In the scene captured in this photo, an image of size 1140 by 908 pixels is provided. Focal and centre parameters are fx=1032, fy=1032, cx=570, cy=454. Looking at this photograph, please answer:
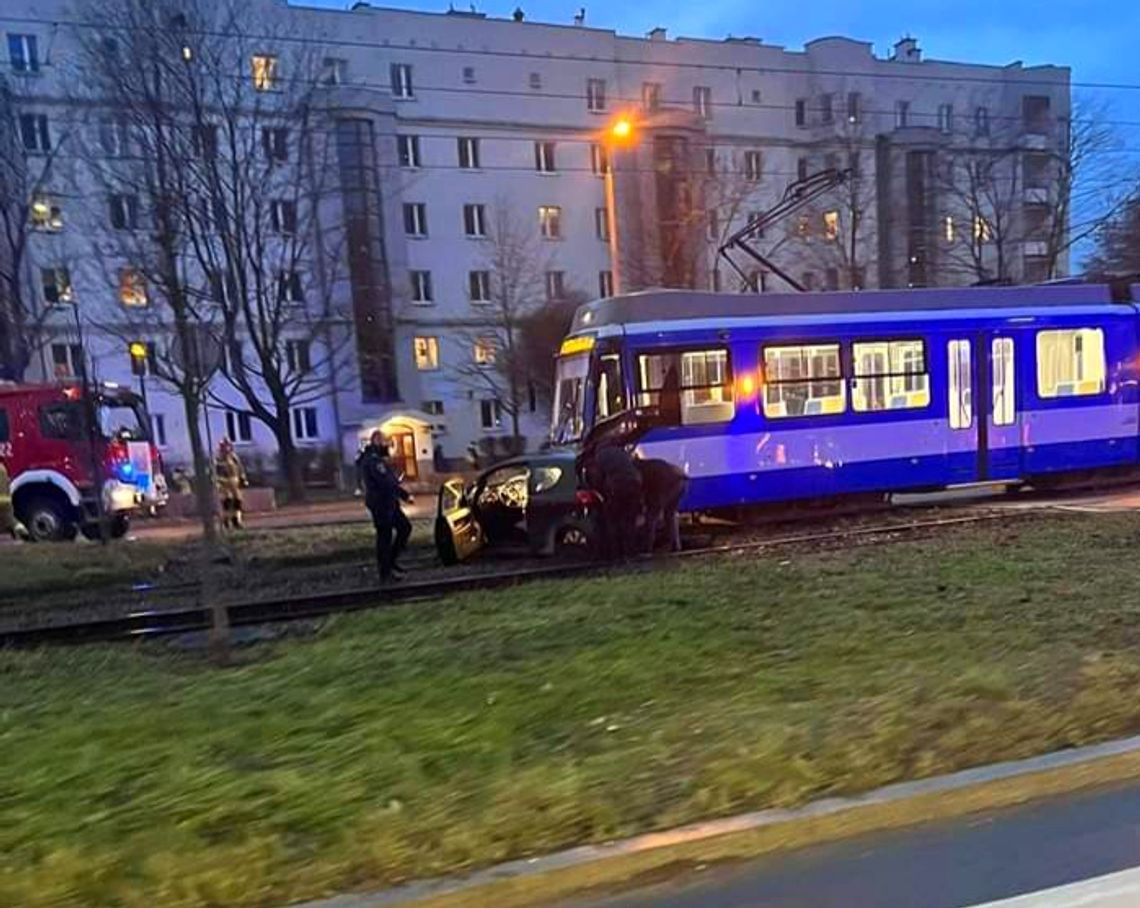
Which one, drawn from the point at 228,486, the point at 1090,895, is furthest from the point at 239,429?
the point at 1090,895

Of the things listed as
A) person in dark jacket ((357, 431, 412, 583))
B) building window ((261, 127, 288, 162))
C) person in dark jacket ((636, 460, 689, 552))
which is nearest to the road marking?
person in dark jacket ((636, 460, 689, 552))

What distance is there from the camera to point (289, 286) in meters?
35.4

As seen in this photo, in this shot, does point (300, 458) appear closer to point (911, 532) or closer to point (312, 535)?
point (312, 535)

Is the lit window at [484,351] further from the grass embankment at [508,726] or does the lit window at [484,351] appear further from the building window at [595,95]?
the grass embankment at [508,726]

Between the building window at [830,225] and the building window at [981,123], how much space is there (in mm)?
9167

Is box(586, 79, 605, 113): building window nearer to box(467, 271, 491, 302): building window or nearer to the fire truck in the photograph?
box(467, 271, 491, 302): building window

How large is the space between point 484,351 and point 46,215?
16.8 meters

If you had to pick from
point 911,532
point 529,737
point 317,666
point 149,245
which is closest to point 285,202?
point 149,245

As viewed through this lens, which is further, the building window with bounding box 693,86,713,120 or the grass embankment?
the building window with bounding box 693,86,713,120

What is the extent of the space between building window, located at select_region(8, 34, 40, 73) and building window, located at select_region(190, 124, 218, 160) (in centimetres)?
1129

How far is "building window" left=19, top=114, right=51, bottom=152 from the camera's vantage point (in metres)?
35.0

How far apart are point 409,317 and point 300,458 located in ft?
30.5

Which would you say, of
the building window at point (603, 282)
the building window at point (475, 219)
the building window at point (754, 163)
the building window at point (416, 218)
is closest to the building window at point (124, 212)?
the building window at point (416, 218)

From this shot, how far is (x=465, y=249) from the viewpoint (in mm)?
44875
